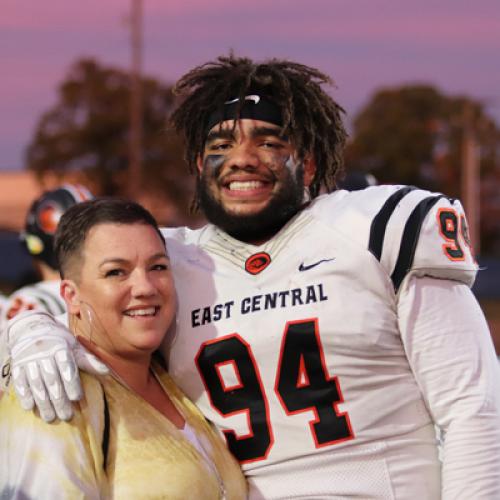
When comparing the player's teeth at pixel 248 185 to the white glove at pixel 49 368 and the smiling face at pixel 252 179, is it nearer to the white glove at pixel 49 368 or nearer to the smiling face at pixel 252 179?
the smiling face at pixel 252 179

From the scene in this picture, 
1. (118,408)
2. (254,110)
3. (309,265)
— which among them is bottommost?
(118,408)

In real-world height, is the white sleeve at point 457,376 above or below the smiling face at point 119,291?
below

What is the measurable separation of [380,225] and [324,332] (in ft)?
1.14

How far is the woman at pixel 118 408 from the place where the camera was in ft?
8.11

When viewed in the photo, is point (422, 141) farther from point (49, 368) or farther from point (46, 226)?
point (49, 368)

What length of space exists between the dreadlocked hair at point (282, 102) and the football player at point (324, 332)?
0.01 metres

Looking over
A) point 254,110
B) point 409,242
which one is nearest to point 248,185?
point 254,110

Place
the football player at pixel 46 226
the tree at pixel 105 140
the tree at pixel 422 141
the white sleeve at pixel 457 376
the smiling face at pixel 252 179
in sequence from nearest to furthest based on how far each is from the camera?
the white sleeve at pixel 457 376, the smiling face at pixel 252 179, the football player at pixel 46 226, the tree at pixel 105 140, the tree at pixel 422 141

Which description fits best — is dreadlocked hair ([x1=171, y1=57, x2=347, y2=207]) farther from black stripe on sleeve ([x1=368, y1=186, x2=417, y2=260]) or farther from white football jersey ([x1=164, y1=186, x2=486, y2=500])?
black stripe on sleeve ([x1=368, y1=186, x2=417, y2=260])

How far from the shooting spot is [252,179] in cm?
313

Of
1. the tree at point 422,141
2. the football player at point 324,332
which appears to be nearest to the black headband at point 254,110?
the football player at point 324,332

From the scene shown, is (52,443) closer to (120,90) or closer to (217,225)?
(217,225)

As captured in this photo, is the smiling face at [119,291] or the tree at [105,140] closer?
the smiling face at [119,291]

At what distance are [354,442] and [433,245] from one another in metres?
0.61
